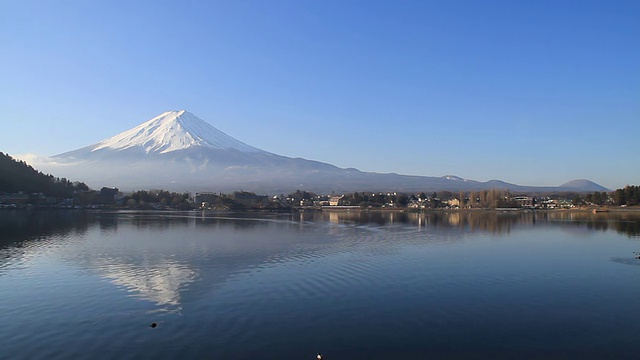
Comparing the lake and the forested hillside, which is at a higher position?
the forested hillside

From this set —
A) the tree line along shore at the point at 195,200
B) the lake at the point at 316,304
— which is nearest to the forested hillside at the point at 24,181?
the tree line along shore at the point at 195,200

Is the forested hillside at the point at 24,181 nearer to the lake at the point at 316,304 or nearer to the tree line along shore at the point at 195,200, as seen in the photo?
the tree line along shore at the point at 195,200

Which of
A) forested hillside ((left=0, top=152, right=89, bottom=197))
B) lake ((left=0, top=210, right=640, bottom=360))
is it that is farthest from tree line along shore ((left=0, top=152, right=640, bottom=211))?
lake ((left=0, top=210, right=640, bottom=360))

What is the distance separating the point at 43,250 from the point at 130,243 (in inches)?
112

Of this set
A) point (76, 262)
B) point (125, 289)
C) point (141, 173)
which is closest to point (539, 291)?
point (125, 289)

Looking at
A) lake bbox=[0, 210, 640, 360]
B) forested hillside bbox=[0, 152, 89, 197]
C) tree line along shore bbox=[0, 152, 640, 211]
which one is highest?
forested hillside bbox=[0, 152, 89, 197]

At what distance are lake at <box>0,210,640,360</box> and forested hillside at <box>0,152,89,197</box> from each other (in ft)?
116

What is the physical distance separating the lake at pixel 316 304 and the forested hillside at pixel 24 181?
35.4m

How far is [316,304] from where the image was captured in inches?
280

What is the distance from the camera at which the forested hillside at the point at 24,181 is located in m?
42.9

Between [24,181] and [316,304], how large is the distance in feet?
157

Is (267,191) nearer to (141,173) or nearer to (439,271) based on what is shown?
(141,173)

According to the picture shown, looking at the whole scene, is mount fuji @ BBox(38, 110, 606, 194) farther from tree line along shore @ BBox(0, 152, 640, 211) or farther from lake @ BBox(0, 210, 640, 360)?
lake @ BBox(0, 210, 640, 360)

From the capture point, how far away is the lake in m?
5.17
